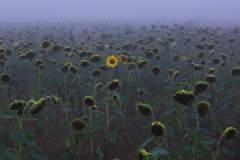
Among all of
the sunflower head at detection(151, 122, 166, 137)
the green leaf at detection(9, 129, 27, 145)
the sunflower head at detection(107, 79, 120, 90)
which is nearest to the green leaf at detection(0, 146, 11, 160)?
the green leaf at detection(9, 129, 27, 145)

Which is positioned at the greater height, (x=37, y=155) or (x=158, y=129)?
(x=158, y=129)

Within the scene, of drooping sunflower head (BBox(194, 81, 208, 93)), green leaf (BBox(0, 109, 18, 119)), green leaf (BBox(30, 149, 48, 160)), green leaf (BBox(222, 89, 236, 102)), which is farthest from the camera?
green leaf (BBox(222, 89, 236, 102))

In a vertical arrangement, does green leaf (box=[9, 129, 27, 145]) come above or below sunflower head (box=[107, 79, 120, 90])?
below

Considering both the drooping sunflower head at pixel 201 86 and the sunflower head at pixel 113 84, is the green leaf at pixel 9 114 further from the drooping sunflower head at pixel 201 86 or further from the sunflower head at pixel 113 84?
the drooping sunflower head at pixel 201 86

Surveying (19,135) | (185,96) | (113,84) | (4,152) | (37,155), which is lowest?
(37,155)

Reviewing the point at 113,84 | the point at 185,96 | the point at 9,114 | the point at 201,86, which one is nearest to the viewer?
the point at 9,114

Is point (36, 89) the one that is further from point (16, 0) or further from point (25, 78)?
point (16, 0)

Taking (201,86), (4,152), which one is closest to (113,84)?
(201,86)

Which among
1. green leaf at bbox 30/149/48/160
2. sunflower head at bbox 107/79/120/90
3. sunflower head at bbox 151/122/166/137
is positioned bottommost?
green leaf at bbox 30/149/48/160

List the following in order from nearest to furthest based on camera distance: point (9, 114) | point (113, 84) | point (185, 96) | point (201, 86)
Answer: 1. point (9, 114)
2. point (185, 96)
3. point (201, 86)
4. point (113, 84)

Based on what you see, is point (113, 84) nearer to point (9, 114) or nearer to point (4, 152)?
point (9, 114)

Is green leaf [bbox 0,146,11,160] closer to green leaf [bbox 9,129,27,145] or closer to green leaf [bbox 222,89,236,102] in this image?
green leaf [bbox 9,129,27,145]

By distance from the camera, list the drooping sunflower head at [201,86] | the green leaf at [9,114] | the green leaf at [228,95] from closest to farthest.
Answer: the green leaf at [9,114], the drooping sunflower head at [201,86], the green leaf at [228,95]

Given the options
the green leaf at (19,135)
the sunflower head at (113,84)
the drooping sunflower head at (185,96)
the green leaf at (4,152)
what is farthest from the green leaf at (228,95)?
the green leaf at (4,152)
